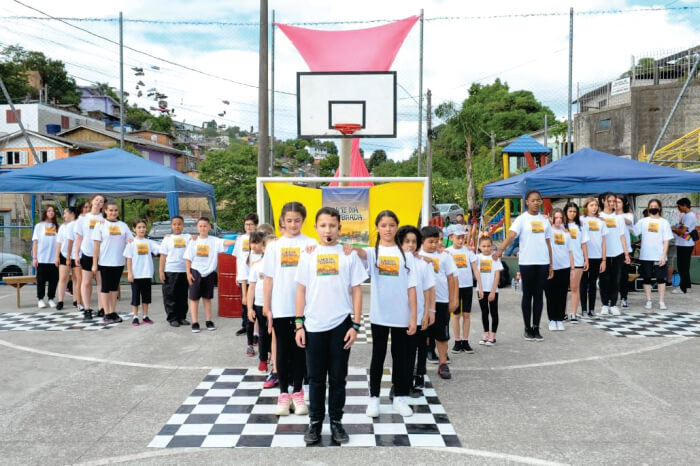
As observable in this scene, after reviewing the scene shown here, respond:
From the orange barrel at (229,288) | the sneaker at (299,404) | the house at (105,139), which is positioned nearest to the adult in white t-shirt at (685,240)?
the orange barrel at (229,288)

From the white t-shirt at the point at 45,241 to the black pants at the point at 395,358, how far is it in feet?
25.3

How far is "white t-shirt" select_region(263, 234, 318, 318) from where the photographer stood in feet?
14.9

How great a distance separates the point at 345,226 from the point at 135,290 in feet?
10.7

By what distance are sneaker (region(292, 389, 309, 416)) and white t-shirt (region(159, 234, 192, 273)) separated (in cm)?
426

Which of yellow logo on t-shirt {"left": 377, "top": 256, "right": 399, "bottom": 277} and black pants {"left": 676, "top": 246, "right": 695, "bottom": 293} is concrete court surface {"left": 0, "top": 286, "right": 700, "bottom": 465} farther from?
black pants {"left": 676, "top": 246, "right": 695, "bottom": 293}

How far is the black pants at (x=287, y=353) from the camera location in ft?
15.2

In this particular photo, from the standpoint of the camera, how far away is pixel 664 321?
8.68m

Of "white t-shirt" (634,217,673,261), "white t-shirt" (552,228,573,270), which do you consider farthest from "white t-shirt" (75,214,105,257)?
"white t-shirt" (634,217,673,261)

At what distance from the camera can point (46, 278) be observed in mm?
10344

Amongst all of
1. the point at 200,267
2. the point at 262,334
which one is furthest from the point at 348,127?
the point at 262,334

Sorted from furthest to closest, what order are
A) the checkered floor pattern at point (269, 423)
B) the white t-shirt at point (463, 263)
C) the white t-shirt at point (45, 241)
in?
the white t-shirt at point (45, 241), the white t-shirt at point (463, 263), the checkered floor pattern at point (269, 423)

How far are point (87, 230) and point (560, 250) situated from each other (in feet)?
23.3

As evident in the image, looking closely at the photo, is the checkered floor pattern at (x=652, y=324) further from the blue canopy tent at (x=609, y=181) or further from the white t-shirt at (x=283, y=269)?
the white t-shirt at (x=283, y=269)

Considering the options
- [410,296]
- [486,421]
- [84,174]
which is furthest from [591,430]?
[84,174]
